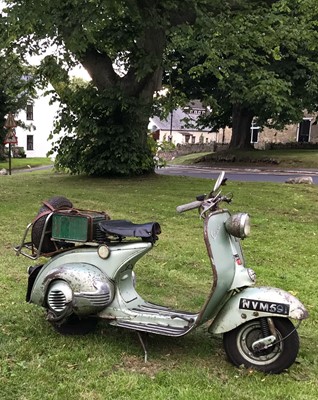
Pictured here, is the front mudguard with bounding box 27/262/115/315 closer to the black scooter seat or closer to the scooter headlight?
the black scooter seat

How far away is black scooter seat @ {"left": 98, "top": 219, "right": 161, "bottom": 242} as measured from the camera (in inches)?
134

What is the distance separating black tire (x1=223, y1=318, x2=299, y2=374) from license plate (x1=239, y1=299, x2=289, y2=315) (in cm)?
10

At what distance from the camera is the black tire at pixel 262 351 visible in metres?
3.17

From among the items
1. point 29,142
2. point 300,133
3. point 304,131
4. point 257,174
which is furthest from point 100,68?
point 29,142

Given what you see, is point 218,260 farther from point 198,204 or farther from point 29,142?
point 29,142

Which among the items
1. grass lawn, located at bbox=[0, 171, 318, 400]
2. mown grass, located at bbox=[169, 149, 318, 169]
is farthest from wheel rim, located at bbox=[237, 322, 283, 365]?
mown grass, located at bbox=[169, 149, 318, 169]

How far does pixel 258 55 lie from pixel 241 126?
39.4 ft

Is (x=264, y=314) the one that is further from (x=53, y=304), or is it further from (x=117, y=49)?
(x=117, y=49)

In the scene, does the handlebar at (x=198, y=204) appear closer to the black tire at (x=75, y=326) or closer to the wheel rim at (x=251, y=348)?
the wheel rim at (x=251, y=348)

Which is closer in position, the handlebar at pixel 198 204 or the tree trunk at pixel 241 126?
the handlebar at pixel 198 204

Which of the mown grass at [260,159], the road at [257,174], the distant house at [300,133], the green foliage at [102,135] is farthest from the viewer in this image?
the distant house at [300,133]

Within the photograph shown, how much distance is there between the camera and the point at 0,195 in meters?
11.4

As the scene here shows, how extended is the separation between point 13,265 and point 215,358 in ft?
9.89

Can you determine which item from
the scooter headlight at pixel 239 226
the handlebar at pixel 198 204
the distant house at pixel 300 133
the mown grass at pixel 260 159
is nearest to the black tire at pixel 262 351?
the scooter headlight at pixel 239 226
